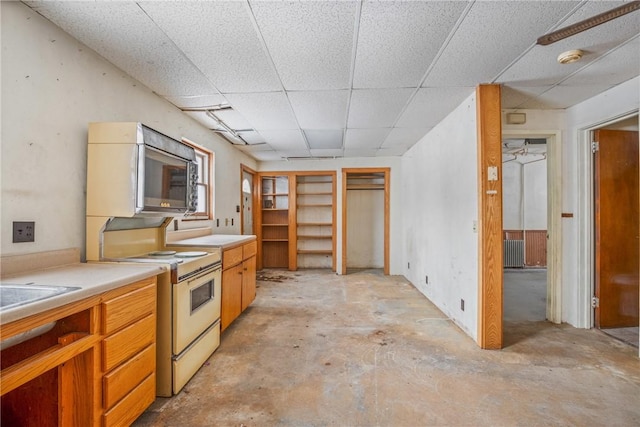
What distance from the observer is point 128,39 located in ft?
6.01

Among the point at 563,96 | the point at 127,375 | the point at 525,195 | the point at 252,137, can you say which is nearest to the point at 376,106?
the point at 563,96

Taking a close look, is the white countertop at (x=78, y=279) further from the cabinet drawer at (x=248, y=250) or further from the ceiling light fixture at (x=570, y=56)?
the ceiling light fixture at (x=570, y=56)

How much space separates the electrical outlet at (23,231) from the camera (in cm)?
150

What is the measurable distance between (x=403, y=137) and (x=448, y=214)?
59.2 inches

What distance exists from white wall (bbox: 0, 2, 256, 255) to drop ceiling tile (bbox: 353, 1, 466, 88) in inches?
74.0

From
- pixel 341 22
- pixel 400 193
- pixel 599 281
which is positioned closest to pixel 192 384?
pixel 341 22

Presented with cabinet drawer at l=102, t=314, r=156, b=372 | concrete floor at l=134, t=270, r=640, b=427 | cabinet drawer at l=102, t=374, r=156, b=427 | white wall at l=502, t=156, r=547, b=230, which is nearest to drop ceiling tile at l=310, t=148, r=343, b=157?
concrete floor at l=134, t=270, r=640, b=427

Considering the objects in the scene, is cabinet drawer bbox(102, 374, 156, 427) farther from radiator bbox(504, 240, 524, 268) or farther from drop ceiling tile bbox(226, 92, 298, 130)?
radiator bbox(504, 240, 524, 268)

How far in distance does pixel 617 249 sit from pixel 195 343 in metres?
4.19

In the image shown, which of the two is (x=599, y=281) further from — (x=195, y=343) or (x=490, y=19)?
(x=195, y=343)

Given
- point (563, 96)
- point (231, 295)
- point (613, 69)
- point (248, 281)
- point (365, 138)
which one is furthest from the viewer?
point (365, 138)

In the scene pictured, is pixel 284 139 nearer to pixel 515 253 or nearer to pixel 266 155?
pixel 266 155

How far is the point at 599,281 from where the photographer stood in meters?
2.92

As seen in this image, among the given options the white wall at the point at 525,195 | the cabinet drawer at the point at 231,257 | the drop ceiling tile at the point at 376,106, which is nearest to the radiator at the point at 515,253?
the white wall at the point at 525,195
